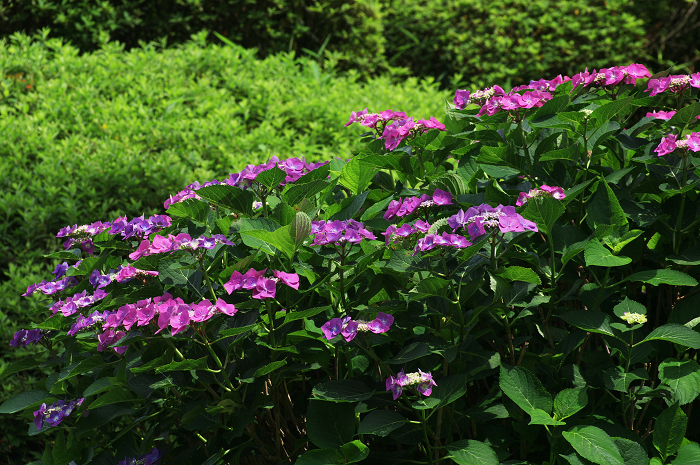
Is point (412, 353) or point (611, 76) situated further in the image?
point (611, 76)

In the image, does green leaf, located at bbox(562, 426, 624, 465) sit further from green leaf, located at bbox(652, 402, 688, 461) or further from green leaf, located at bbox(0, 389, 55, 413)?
green leaf, located at bbox(0, 389, 55, 413)

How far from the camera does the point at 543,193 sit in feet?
4.93

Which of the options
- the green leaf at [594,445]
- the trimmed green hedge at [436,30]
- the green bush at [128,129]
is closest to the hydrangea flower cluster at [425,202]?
the green leaf at [594,445]

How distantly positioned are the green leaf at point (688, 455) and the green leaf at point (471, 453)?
0.40m

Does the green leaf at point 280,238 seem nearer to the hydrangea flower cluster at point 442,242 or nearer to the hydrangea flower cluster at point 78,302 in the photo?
the hydrangea flower cluster at point 442,242

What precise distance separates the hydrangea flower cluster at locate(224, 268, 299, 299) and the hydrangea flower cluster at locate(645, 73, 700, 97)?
1.19 metres

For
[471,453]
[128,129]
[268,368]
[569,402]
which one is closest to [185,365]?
[268,368]

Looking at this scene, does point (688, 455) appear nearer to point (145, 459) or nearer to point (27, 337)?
point (145, 459)

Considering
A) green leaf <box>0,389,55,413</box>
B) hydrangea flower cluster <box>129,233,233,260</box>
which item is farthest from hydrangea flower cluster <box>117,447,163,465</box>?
hydrangea flower cluster <box>129,233,233,260</box>

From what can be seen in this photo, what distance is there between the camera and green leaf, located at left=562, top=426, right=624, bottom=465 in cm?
129

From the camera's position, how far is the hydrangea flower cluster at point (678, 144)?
1.49 metres

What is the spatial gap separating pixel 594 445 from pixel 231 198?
106cm

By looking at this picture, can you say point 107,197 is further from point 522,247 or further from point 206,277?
point 522,247

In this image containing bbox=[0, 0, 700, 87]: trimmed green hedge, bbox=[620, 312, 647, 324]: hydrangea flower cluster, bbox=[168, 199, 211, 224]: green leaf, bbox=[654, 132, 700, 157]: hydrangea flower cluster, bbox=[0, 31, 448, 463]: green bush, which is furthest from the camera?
bbox=[0, 0, 700, 87]: trimmed green hedge
